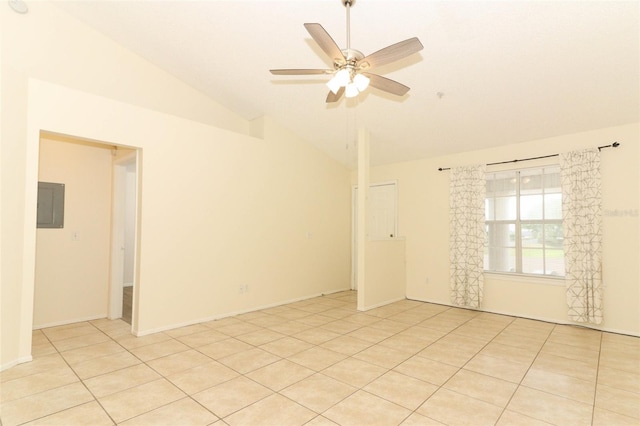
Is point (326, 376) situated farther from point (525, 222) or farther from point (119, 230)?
point (525, 222)

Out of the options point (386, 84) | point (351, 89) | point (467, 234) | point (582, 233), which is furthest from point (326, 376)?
point (582, 233)

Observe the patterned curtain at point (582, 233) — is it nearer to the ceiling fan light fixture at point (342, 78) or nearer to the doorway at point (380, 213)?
the doorway at point (380, 213)

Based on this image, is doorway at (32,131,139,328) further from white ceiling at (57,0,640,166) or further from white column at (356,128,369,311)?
white column at (356,128,369,311)

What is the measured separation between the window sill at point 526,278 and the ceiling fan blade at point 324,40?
4.33 meters

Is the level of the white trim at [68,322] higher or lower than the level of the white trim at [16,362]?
lower

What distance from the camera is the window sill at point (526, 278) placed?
4.53 metres

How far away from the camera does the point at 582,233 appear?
4.23 m

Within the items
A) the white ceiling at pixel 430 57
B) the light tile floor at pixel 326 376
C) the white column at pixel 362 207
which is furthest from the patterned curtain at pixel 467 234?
the white column at pixel 362 207

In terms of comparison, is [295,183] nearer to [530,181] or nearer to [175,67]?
[175,67]

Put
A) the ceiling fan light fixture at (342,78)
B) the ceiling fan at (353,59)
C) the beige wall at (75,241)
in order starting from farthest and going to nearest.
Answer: the beige wall at (75,241) → the ceiling fan light fixture at (342,78) → the ceiling fan at (353,59)

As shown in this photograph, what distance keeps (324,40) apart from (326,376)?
8.78ft

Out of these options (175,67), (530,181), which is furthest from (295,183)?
(530,181)

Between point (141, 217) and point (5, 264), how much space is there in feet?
4.14

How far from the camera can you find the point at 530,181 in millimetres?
4895
